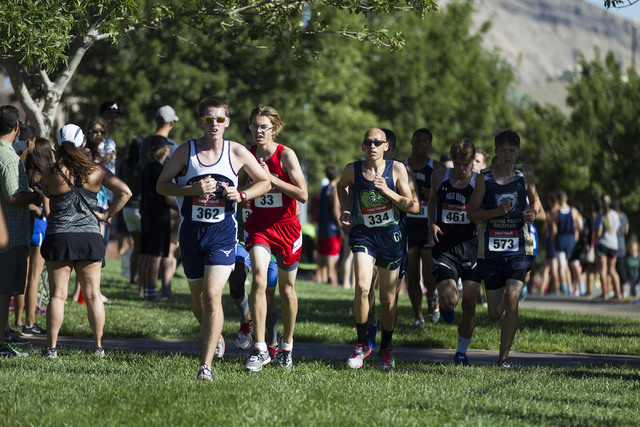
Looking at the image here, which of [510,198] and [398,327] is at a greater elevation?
[510,198]

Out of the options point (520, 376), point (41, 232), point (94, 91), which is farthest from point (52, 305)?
point (94, 91)

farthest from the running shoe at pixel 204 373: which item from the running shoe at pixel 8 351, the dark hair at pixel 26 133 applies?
the dark hair at pixel 26 133

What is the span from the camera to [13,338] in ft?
23.5

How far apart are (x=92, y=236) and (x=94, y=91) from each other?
65.5ft

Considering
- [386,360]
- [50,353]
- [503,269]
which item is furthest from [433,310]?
[50,353]

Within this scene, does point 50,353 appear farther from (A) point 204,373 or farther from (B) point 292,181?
(B) point 292,181

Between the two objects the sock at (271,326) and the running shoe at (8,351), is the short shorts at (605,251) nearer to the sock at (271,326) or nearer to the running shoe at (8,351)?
the sock at (271,326)

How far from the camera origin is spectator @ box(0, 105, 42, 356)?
6.57 metres

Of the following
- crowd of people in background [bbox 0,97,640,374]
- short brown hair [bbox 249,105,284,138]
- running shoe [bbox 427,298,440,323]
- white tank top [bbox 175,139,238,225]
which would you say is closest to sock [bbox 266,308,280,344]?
crowd of people in background [bbox 0,97,640,374]

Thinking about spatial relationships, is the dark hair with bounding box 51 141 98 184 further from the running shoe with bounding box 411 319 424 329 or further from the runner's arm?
the running shoe with bounding box 411 319 424 329

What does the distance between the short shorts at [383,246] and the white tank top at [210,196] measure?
4.52ft

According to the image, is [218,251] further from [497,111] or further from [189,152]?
[497,111]

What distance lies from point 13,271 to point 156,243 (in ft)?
12.9

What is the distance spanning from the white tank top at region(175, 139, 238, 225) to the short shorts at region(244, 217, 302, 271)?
680 mm
